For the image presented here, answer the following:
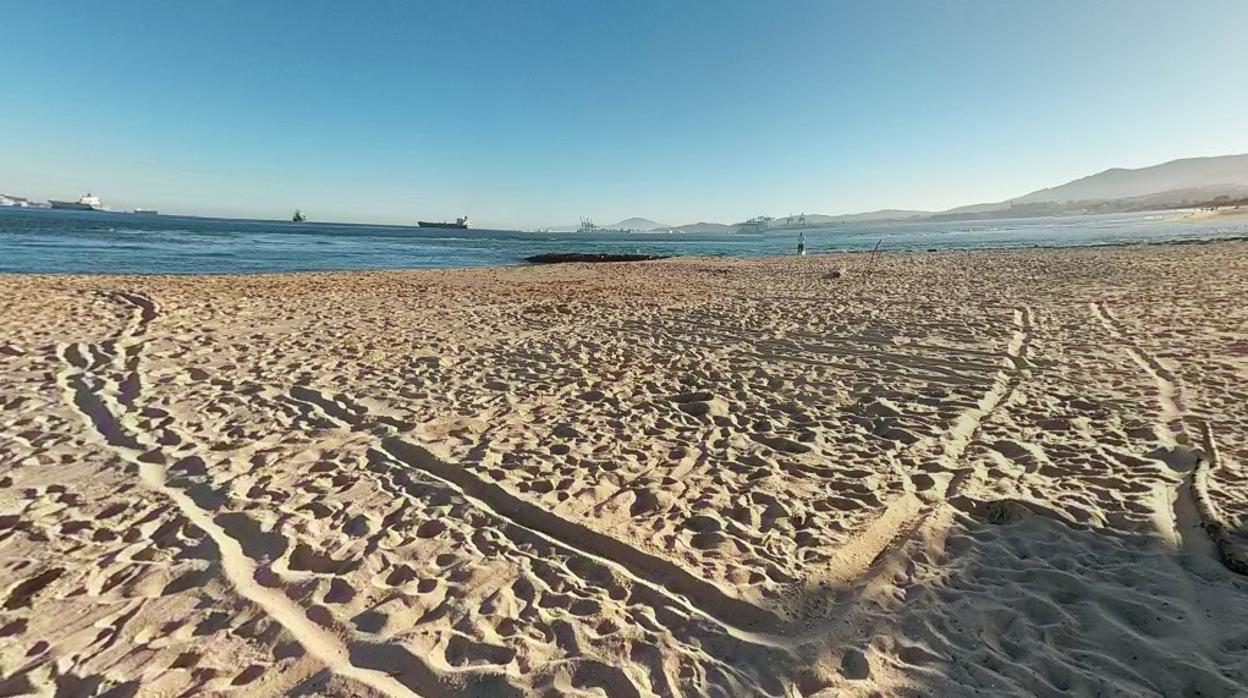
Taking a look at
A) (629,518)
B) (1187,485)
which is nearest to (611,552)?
(629,518)

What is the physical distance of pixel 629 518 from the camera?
3668mm

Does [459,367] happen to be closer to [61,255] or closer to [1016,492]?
[1016,492]

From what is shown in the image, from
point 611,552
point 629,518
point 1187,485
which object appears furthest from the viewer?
point 1187,485

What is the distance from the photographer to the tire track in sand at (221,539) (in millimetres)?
2417

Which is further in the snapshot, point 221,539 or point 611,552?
point 221,539

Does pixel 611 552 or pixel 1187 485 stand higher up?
pixel 1187 485

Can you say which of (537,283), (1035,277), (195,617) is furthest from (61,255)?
(1035,277)

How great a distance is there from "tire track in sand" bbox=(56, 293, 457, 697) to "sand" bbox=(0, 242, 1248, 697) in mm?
21

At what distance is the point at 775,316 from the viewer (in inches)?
427

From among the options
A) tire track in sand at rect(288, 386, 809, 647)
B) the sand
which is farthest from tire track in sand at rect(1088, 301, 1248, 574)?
tire track in sand at rect(288, 386, 809, 647)

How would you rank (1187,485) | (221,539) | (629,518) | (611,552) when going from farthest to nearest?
(1187,485) < (629,518) < (221,539) < (611,552)

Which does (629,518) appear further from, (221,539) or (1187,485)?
(1187,485)

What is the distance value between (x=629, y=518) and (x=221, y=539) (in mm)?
2560

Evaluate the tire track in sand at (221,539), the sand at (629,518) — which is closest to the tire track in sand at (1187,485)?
the sand at (629,518)
